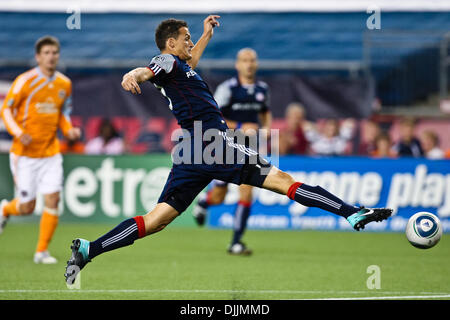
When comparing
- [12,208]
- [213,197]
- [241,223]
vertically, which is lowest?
[241,223]

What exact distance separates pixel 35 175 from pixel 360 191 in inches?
240

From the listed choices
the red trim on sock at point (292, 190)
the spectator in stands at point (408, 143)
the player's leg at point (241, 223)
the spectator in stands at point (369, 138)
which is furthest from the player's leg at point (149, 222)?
the spectator in stands at point (369, 138)

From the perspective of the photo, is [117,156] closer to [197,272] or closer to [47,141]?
[47,141]

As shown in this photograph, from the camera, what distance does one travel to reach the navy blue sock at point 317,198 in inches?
Answer: 255

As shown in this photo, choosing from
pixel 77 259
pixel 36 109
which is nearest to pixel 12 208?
pixel 36 109

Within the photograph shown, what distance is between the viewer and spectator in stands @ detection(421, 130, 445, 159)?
48.2 ft

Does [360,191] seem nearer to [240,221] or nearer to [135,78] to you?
[240,221]

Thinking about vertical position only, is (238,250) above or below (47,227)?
below

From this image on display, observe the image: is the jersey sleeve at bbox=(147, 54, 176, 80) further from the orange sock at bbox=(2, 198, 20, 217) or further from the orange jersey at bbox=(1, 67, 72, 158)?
the orange sock at bbox=(2, 198, 20, 217)

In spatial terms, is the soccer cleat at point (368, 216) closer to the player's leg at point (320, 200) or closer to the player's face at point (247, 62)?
the player's leg at point (320, 200)

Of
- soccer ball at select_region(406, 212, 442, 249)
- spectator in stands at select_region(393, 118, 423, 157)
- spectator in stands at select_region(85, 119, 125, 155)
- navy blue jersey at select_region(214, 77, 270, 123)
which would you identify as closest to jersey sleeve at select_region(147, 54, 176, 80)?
soccer ball at select_region(406, 212, 442, 249)

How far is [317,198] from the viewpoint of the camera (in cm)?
653
